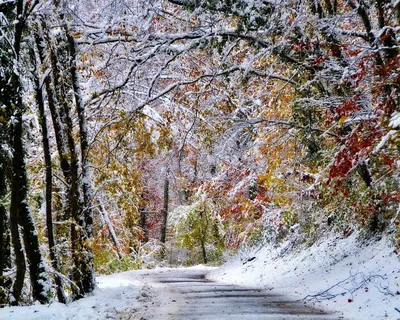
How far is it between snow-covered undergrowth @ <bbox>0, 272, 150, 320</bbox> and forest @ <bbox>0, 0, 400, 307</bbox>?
70cm

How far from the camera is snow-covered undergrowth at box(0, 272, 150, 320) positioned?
337 inches

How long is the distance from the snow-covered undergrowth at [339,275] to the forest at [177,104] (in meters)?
0.65

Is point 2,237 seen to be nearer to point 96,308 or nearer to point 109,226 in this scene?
point 96,308

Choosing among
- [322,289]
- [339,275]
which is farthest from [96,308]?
[339,275]

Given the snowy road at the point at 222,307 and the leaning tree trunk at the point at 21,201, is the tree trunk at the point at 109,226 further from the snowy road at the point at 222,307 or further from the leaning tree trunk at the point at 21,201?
the leaning tree trunk at the point at 21,201

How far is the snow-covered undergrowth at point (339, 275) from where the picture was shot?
345 inches

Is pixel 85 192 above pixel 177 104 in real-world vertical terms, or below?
below

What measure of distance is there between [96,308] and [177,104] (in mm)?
5561

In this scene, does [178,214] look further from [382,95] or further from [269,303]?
[382,95]

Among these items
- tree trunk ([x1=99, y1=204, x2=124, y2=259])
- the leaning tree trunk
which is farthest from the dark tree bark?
tree trunk ([x1=99, y1=204, x2=124, y2=259])

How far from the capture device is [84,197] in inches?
484

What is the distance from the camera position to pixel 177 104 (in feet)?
41.6

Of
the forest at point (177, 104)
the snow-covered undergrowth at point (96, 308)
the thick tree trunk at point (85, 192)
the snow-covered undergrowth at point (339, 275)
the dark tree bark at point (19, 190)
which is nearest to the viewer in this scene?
the snow-covered undergrowth at point (96, 308)

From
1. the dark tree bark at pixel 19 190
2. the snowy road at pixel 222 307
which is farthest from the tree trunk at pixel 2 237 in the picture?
the snowy road at pixel 222 307
